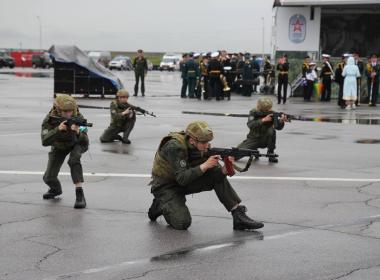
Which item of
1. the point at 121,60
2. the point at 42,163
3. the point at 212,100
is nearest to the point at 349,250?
the point at 42,163

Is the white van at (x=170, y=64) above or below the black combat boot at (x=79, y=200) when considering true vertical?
above

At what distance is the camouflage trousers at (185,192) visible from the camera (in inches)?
319

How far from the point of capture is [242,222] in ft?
26.4

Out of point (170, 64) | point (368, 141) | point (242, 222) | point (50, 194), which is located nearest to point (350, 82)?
point (368, 141)

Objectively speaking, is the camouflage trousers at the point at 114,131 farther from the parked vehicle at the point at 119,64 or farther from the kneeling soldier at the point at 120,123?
the parked vehicle at the point at 119,64

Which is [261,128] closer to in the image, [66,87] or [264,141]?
[264,141]

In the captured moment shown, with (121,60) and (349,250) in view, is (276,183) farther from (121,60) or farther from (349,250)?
(121,60)

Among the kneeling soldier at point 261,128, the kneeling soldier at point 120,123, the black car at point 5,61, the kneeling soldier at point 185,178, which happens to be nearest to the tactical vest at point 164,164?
the kneeling soldier at point 185,178

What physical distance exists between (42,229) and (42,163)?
4.85 metres

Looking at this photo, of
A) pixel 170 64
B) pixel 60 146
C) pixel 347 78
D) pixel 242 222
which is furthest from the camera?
pixel 170 64

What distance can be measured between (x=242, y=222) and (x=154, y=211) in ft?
3.32

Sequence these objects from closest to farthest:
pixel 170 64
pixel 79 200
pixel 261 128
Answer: pixel 79 200 < pixel 261 128 < pixel 170 64

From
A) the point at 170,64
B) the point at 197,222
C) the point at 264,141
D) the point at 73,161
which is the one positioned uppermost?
the point at 170,64

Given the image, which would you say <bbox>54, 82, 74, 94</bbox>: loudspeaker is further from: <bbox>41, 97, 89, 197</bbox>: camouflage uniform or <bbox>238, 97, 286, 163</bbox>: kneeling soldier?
<bbox>41, 97, 89, 197</bbox>: camouflage uniform
